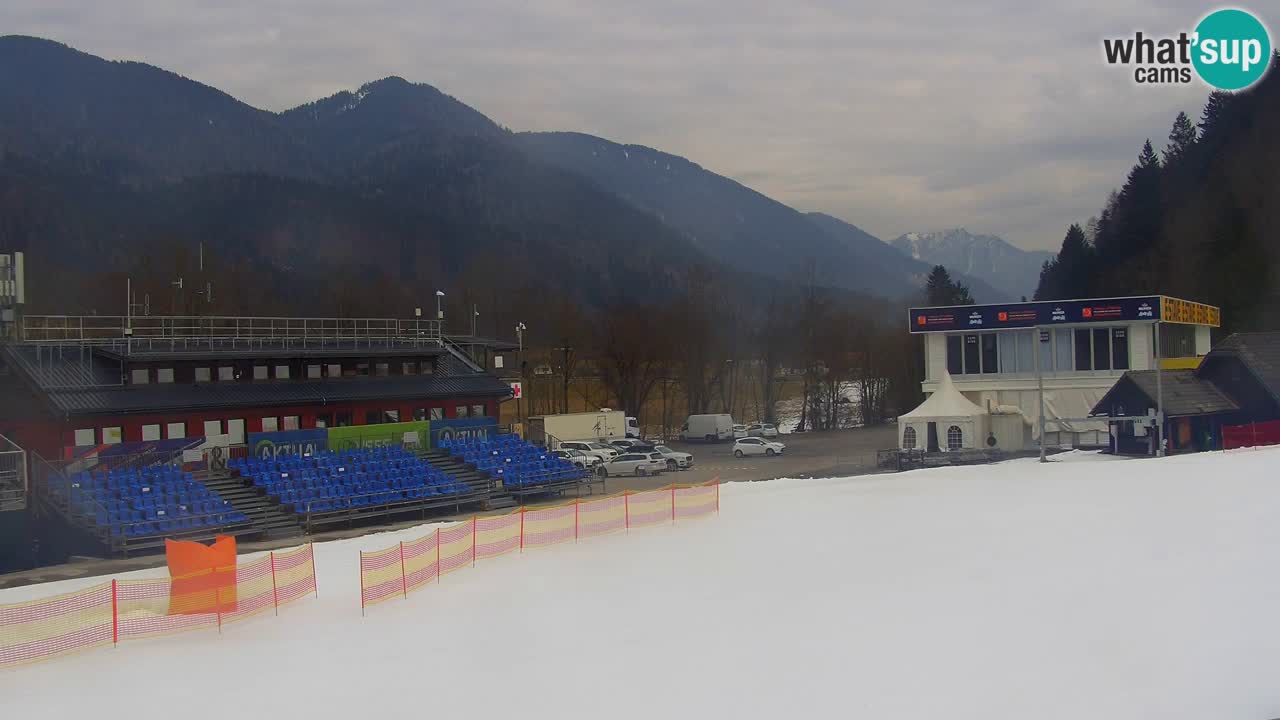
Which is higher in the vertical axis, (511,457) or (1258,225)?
(1258,225)

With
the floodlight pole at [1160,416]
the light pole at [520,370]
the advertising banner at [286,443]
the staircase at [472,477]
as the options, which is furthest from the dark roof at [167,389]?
the floodlight pole at [1160,416]

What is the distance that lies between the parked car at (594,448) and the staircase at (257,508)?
20.1m

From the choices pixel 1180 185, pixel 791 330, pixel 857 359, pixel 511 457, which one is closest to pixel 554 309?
pixel 791 330

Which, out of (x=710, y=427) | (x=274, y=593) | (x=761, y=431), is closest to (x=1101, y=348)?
(x=710, y=427)

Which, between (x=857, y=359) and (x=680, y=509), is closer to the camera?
(x=680, y=509)

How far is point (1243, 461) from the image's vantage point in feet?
116

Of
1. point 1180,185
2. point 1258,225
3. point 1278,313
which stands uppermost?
point 1180,185

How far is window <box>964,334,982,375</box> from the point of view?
54500 mm

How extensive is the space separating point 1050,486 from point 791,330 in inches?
2649

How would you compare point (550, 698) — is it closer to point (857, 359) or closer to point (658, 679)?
point (658, 679)

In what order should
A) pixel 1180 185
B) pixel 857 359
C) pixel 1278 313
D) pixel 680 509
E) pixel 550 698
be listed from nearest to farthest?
1. pixel 550 698
2. pixel 680 509
3. pixel 1278 313
4. pixel 857 359
5. pixel 1180 185

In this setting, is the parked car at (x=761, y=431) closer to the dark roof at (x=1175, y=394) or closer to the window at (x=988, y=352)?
the window at (x=988, y=352)

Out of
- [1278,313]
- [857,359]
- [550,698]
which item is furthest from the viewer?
[857,359]

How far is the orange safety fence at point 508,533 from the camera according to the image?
65.0ft
